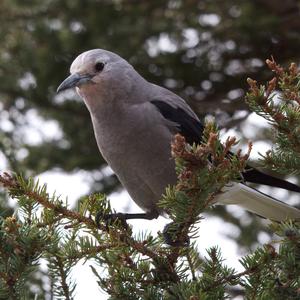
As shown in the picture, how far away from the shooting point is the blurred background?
192 inches

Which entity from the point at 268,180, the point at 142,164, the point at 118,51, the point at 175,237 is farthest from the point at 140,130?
the point at 118,51

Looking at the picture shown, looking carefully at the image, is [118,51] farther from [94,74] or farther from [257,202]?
[257,202]

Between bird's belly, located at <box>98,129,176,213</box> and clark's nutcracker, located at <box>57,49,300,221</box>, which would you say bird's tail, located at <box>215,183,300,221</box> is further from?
bird's belly, located at <box>98,129,176,213</box>

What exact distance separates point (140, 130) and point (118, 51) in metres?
1.58

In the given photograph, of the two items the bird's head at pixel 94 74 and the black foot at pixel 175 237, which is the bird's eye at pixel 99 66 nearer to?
the bird's head at pixel 94 74

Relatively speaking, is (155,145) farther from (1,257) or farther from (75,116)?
(75,116)

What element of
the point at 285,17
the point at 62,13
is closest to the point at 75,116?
the point at 62,13

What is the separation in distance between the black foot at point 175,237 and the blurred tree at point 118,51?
2281 mm

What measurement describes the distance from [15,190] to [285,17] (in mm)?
3151

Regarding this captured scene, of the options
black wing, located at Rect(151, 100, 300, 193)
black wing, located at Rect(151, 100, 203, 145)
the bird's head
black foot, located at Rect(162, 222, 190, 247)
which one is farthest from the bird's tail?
black foot, located at Rect(162, 222, 190, 247)

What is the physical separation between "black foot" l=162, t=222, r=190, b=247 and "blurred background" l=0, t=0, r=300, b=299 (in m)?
2.27

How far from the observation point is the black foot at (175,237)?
7.93ft

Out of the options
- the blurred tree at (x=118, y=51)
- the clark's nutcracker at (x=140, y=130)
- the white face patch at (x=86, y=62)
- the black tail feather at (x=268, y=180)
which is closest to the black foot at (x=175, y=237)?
the clark's nutcracker at (x=140, y=130)

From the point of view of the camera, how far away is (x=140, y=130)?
3.52m
